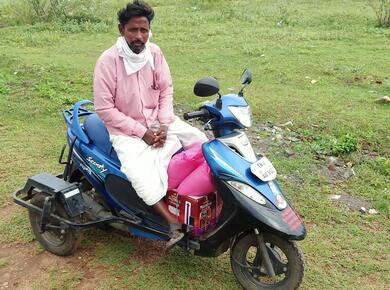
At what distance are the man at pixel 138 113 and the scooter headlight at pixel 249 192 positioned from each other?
1.84ft

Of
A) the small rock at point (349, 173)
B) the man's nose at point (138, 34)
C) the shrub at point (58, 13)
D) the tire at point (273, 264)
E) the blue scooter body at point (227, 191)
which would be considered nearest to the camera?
the blue scooter body at point (227, 191)

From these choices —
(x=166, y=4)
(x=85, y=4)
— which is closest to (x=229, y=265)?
(x=85, y=4)

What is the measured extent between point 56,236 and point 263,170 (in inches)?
70.1

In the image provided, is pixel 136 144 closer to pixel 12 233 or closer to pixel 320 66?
pixel 12 233

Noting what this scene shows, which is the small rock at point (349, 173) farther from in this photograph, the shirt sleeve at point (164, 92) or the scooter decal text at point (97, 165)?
the scooter decal text at point (97, 165)

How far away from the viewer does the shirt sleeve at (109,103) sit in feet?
11.3

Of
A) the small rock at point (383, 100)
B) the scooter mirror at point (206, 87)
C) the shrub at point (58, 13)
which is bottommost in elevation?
the shrub at point (58, 13)

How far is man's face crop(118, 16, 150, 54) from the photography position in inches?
134

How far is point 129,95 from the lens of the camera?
11.6ft

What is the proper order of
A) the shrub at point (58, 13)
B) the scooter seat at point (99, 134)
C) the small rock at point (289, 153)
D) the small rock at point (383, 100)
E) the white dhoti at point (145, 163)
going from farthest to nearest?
the shrub at point (58, 13) → the small rock at point (383, 100) → the small rock at point (289, 153) → the scooter seat at point (99, 134) → the white dhoti at point (145, 163)

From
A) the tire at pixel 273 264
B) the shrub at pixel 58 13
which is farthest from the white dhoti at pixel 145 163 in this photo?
the shrub at pixel 58 13

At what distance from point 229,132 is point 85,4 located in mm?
11848

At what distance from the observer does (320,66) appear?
341 inches

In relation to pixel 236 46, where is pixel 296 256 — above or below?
above
